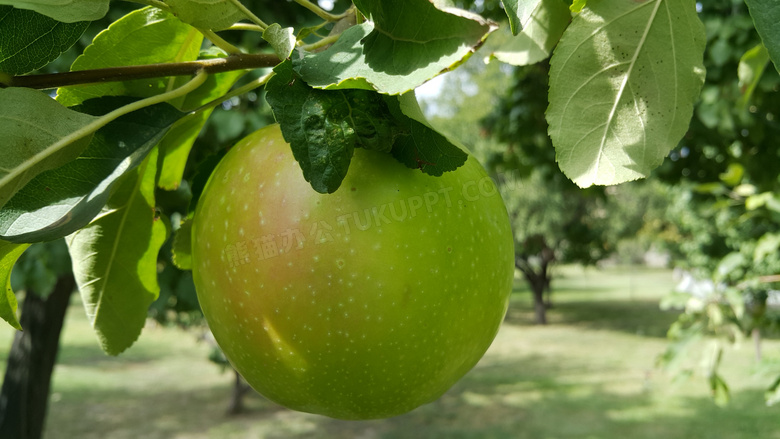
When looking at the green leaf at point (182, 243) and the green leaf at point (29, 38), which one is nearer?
the green leaf at point (29, 38)

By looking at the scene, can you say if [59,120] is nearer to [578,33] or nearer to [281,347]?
[281,347]

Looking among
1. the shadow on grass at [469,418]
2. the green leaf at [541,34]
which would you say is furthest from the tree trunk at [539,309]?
the green leaf at [541,34]

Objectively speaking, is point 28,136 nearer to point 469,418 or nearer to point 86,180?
point 86,180

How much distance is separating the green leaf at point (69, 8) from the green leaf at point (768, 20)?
496 mm

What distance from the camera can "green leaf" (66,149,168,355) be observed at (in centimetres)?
75

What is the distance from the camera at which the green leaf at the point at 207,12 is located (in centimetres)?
54

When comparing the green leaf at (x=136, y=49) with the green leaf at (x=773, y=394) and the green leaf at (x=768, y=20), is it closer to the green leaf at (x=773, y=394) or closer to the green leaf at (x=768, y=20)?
the green leaf at (x=768, y=20)

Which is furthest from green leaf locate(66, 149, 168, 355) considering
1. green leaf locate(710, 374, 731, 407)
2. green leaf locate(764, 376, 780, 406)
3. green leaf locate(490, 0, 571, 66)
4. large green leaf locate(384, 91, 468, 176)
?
green leaf locate(710, 374, 731, 407)

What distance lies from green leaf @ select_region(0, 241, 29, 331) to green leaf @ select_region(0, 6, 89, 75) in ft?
0.51

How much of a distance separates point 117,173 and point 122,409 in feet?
31.7

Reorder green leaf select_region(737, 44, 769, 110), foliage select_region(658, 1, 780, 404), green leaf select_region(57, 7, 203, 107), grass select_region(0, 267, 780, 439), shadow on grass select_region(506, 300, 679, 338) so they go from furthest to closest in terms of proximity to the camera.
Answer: shadow on grass select_region(506, 300, 679, 338) → grass select_region(0, 267, 780, 439) → foliage select_region(658, 1, 780, 404) → green leaf select_region(737, 44, 769, 110) → green leaf select_region(57, 7, 203, 107)

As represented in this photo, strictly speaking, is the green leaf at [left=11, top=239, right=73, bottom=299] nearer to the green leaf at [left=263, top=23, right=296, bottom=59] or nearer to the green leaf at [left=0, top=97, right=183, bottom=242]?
the green leaf at [left=0, top=97, right=183, bottom=242]

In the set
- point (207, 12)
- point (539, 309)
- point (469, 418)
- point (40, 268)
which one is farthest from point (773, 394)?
point (539, 309)

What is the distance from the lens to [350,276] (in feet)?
1.90
